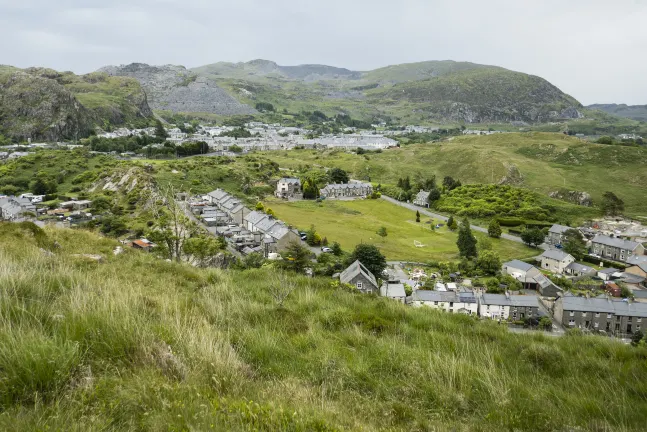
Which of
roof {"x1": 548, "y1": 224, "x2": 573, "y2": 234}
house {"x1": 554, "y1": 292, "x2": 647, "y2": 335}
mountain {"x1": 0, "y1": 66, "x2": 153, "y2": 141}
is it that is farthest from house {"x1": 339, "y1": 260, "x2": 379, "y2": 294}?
mountain {"x1": 0, "y1": 66, "x2": 153, "y2": 141}

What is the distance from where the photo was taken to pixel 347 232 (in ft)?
169

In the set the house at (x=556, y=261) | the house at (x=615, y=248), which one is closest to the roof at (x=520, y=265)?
the house at (x=556, y=261)

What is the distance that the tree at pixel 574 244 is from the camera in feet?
159

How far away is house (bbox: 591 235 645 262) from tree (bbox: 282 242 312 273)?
129 feet

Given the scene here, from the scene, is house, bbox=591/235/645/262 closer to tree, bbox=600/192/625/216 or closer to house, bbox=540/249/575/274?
house, bbox=540/249/575/274

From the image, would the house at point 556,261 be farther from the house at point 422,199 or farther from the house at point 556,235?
the house at point 422,199

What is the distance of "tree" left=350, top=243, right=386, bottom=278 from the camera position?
120ft

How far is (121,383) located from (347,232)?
48.4 metres

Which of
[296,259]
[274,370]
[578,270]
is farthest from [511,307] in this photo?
[274,370]

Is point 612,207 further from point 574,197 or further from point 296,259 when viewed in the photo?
point 296,259

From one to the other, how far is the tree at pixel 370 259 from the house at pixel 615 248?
3279cm

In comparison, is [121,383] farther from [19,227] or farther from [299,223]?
[299,223]

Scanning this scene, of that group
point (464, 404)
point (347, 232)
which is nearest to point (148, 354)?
point (464, 404)

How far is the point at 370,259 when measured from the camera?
36.6 meters
